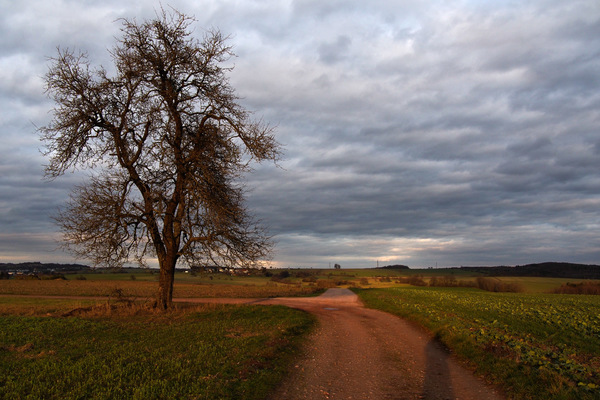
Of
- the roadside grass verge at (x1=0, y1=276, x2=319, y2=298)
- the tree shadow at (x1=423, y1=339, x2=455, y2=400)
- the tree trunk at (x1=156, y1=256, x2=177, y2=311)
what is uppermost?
the tree trunk at (x1=156, y1=256, x2=177, y2=311)

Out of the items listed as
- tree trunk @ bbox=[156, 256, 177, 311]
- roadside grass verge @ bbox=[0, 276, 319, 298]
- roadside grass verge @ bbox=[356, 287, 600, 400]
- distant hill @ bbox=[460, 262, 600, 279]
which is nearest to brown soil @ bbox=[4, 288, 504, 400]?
roadside grass verge @ bbox=[356, 287, 600, 400]

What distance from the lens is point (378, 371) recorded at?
9.32m

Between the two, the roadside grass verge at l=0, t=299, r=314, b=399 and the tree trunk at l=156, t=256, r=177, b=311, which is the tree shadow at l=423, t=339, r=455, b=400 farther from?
the tree trunk at l=156, t=256, r=177, b=311

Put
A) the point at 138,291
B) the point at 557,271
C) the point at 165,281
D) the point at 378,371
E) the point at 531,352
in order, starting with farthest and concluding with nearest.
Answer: the point at 557,271
the point at 138,291
the point at 165,281
the point at 531,352
the point at 378,371

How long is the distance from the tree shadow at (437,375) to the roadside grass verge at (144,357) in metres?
3.20

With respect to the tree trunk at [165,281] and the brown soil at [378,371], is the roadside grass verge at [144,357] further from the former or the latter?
the tree trunk at [165,281]

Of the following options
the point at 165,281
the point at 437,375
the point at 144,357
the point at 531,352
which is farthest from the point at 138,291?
the point at 531,352

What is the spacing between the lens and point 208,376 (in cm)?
770

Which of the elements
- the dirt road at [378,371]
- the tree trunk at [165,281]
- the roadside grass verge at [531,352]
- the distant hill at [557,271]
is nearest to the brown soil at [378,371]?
the dirt road at [378,371]

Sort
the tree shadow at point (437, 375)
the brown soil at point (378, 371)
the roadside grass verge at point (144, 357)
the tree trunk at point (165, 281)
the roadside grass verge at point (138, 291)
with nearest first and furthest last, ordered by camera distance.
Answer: the roadside grass verge at point (144, 357), the brown soil at point (378, 371), the tree shadow at point (437, 375), the tree trunk at point (165, 281), the roadside grass verge at point (138, 291)

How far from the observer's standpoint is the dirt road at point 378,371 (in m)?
7.51

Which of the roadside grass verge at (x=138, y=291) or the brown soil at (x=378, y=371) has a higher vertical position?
the brown soil at (x=378, y=371)

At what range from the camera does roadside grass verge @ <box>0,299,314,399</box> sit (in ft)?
22.5

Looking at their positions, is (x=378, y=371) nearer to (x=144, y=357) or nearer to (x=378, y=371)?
(x=378, y=371)
